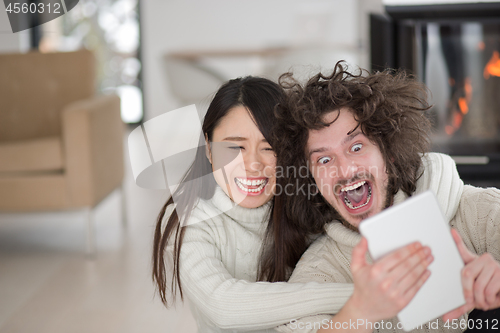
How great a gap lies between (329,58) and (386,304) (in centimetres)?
288

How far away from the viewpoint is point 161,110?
6.07 metres

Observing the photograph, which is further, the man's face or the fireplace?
the fireplace

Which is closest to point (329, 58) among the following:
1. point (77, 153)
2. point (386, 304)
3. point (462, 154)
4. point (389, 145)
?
point (462, 154)

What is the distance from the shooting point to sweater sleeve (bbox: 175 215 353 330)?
→ 1003mm

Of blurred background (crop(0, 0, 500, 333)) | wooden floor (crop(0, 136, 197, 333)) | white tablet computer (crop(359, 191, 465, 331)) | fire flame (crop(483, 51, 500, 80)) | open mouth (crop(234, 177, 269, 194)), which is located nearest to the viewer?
white tablet computer (crop(359, 191, 465, 331))

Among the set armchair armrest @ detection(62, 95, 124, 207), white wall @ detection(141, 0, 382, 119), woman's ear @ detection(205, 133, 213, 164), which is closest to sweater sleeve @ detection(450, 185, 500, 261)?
woman's ear @ detection(205, 133, 213, 164)

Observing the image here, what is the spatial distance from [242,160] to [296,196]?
0.15m

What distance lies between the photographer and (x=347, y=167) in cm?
114

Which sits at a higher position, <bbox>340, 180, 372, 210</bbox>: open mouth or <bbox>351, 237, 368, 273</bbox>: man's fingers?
<bbox>351, 237, 368, 273</bbox>: man's fingers

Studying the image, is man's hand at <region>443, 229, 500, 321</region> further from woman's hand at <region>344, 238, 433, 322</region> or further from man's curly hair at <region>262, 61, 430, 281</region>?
man's curly hair at <region>262, 61, 430, 281</region>

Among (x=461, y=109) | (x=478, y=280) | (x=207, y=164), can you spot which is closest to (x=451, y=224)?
(x=478, y=280)

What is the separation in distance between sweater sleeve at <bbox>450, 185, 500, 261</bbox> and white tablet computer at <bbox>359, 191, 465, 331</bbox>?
277 mm

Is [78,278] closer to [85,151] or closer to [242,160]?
[85,151]

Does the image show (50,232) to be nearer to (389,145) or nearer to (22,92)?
(22,92)
